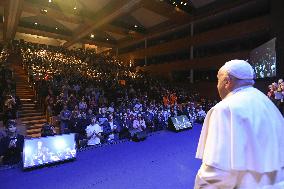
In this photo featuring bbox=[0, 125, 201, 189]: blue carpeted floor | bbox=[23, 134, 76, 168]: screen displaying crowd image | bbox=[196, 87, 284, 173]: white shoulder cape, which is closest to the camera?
bbox=[196, 87, 284, 173]: white shoulder cape

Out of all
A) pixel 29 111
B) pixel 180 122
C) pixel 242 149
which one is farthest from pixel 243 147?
pixel 29 111

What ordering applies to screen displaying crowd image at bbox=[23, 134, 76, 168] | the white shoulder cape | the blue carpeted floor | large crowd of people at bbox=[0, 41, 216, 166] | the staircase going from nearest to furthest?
1. the white shoulder cape
2. the blue carpeted floor
3. screen displaying crowd image at bbox=[23, 134, 76, 168]
4. large crowd of people at bbox=[0, 41, 216, 166]
5. the staircase

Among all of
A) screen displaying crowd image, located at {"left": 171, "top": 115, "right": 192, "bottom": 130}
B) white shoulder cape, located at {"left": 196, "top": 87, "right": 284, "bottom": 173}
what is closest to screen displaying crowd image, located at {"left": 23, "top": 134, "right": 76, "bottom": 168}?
screen displaying crowd image, located at {"left": 171, "top": 115, "right": 192, "bottom": 130}

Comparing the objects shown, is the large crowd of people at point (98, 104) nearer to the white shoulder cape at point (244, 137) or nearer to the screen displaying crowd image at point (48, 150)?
the screen displaying crowd image at point (48, 150)

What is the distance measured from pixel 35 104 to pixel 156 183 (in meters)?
10.2

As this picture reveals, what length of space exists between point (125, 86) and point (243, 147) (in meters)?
17.1

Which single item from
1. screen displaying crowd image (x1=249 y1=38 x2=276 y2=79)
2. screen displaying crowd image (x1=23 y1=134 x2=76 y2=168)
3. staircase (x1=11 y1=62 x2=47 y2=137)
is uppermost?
screen displaying crowd image (x1=249 y1=38 x2=276 y2=79)

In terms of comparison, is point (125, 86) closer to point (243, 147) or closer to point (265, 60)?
point (265, 60)

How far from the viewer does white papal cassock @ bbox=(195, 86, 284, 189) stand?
157cm

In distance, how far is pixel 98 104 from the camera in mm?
13945

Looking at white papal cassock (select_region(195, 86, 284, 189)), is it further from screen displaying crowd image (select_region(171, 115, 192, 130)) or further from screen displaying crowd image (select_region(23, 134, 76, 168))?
screen displaying crowd image (select_region(171, 115, 192, 130))

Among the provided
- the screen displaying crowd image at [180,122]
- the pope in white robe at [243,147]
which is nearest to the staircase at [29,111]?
the screen displaying crowd image at [180,122]

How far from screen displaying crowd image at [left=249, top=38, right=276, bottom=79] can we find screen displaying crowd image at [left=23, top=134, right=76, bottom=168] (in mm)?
12893

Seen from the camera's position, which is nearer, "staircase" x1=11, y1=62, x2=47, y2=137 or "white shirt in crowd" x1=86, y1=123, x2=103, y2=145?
"white shirt in crowd" x1=86, y1=123, x2=103, y2=145
